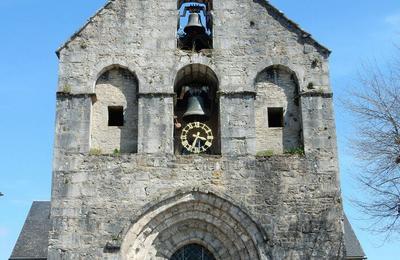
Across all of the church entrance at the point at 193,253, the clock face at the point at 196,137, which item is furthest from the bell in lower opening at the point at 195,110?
the church entrance at the point at 193,253

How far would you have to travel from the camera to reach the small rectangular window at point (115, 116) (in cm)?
1321

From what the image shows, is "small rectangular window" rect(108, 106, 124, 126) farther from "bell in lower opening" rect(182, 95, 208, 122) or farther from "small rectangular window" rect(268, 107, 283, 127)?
"small rectangular window" rect(268, 107, 283, 127)

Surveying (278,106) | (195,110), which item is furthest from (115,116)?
(278,106)

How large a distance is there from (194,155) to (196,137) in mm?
572

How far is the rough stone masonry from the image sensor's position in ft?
39.5

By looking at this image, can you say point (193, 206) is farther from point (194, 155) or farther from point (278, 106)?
point (278, 106)

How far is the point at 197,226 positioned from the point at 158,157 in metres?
1.59

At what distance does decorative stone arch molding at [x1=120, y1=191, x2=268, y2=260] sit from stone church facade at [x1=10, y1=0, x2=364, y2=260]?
21 mm

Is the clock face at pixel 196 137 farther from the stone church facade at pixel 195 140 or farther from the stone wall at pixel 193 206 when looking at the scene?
the stone wall at pixel 193 206

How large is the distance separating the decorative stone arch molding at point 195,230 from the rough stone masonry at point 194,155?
2 centimetres

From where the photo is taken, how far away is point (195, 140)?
512 inches

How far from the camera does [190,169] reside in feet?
40.9

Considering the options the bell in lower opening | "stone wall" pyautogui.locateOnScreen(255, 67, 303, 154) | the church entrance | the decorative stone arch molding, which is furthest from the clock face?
the church entrance

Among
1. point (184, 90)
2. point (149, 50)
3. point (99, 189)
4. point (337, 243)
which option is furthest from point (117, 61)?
point (337, 243)
